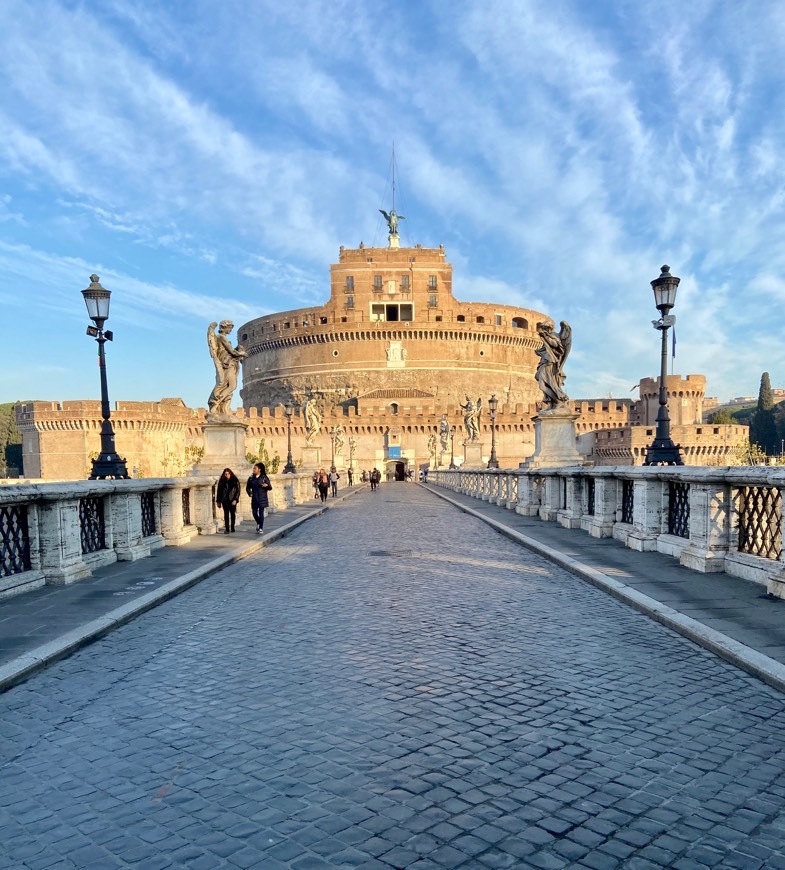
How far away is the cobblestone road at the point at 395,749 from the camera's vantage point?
2.55 metres

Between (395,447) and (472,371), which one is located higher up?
(472,371)

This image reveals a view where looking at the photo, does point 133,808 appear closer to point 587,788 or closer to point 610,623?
point 587,788

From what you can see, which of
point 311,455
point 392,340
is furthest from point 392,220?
point 311,455

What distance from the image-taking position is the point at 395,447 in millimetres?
75438

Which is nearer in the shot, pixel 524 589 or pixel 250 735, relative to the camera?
pixel 250 735

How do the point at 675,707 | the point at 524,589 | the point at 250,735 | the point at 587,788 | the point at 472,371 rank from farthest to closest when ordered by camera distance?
the point at 472,371 < the point at 524,589 < the point at 675,707 < the point at 250,735 < the point at 587,788

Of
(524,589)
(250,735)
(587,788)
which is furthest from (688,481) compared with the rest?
(250,735)

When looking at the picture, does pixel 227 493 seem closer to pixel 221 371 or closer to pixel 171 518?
pixel 171 518

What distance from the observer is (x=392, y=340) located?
89.9m

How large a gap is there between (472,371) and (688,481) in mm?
84548

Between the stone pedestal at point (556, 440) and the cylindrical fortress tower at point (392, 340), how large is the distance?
7033 cm

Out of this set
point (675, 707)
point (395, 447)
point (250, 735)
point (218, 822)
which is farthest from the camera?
point (395, 447)

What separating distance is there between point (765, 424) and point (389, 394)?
158 ft

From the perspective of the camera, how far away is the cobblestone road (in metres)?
2.55
